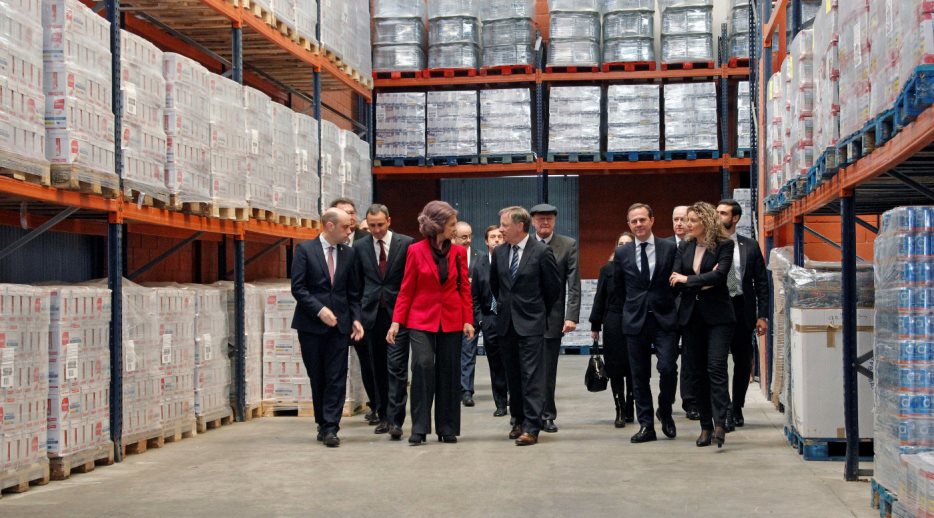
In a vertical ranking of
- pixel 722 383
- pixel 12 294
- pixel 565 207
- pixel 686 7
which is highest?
pixel 686 7

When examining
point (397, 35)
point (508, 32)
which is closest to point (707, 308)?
point (508, 32)

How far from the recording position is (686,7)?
17203 mm

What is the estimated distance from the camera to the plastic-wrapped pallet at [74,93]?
7.03 meters

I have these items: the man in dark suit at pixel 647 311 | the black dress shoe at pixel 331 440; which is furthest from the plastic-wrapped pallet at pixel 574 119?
the black dress shoe at pixel 331 440

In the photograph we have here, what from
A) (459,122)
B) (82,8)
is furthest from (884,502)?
(459,122)

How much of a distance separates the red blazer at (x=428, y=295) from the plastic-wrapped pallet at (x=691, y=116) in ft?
31.0

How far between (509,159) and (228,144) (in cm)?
798

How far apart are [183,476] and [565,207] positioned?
1233 centimetres

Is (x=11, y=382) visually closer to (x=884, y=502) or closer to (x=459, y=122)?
(x=884, y=502)

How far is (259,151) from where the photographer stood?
10.6 m

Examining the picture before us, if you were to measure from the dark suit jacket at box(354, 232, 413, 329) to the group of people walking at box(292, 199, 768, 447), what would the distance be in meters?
0.01

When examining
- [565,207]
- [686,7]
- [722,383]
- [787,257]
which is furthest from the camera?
[565,207]

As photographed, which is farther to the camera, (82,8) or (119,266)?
(119,266)

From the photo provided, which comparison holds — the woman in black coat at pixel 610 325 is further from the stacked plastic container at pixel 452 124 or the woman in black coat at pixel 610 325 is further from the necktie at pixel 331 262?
the stacked plastic container at pixel 452 124
